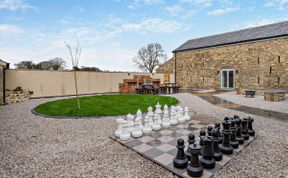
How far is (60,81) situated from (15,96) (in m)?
3.07

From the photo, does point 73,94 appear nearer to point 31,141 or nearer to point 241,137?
point 31,141

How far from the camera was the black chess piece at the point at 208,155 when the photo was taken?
73.5 inches

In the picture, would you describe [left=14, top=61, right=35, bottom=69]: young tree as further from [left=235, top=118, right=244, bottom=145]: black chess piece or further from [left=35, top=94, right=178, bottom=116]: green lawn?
[left=235, top=118, right=244, bottom=145]: black chess piece

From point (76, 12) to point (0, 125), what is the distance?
7178 mm

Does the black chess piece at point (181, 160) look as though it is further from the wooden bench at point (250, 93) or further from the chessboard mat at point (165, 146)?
the wooden bench at point (250, 93)

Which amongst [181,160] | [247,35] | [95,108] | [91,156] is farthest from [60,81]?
[247,35]

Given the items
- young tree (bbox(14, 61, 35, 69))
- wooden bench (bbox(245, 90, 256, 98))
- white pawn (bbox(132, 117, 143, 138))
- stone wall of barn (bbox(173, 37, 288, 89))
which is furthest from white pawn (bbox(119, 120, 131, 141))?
young tree (bbox(14, 61, 35, 69))

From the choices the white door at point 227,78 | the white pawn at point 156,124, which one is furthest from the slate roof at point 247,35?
the white pawn at point 156,124

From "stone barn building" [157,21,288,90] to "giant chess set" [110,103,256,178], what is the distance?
38.1 feet

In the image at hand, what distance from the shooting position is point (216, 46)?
14.7m

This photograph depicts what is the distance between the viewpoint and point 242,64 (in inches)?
516

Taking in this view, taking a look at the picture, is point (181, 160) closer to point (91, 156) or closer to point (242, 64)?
point (91, 156)

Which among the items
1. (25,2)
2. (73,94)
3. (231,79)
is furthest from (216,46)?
(25,2)

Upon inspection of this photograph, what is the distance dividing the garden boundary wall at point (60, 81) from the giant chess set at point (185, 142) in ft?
31.0
